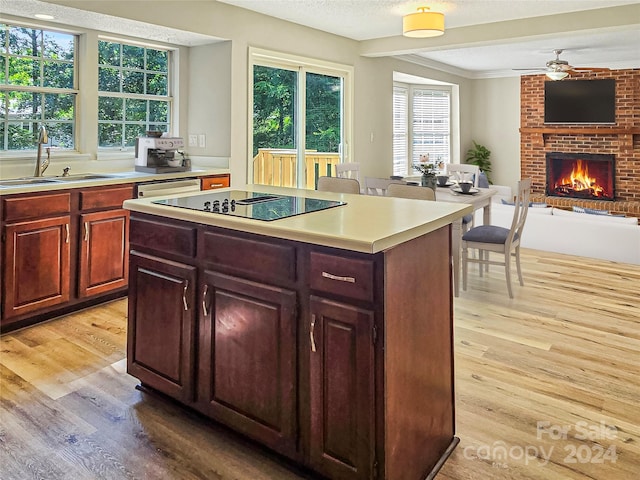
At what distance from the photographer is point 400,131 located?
8.34 metres

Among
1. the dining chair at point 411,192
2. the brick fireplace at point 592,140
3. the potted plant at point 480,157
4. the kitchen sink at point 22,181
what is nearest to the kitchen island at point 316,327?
the dining chair at point 411,192

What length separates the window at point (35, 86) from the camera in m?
3.77

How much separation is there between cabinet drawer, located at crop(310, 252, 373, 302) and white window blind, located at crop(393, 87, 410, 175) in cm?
Result: 682

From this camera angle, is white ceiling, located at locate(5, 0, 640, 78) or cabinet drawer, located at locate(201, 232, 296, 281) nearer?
cabinet drawer, located at locate(201, 232, 296, 281)

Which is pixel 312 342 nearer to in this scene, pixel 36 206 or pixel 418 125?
pixel 36 206

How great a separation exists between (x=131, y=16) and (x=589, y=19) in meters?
4.03

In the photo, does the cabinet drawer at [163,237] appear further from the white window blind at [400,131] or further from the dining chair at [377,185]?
the white window blind at [400,131]

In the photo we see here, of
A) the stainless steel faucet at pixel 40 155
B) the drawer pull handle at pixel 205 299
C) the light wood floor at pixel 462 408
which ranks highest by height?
the stainless steel faucet at pixel 40 155

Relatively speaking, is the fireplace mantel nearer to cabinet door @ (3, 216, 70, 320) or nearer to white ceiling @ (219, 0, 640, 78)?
white ceiling @ (219, 0, 640, 78)

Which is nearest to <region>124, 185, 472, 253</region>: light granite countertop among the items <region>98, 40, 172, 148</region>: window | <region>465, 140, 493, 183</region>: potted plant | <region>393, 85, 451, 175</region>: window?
<region>98, 40, 172, 148</region>: window

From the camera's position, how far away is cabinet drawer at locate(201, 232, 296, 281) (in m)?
1.75

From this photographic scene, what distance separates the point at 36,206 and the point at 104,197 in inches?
19.0

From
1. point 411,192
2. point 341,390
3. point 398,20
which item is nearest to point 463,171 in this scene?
point 398,20

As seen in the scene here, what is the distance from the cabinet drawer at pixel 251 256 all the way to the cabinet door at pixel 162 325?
174mm
